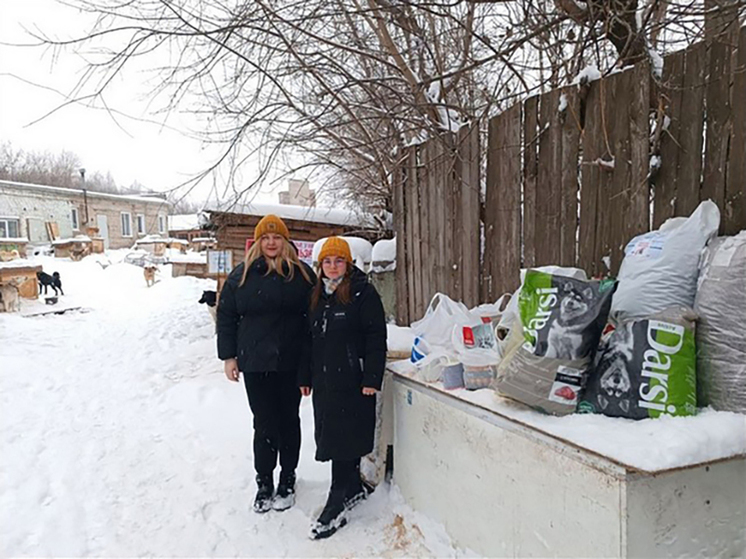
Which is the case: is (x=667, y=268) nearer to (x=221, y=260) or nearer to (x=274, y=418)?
(x=274, y=418)

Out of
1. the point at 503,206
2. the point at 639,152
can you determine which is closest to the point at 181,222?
the point at 503,206

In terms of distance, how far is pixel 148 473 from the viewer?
2.95 m

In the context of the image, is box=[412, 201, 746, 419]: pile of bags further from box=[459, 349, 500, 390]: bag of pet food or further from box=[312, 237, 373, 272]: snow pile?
box=[312, 237, 373, 272]: snow pile

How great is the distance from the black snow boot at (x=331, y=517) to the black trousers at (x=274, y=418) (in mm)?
361

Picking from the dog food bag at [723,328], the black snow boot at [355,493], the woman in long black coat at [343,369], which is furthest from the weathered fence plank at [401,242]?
the dog food bag at [723,328]

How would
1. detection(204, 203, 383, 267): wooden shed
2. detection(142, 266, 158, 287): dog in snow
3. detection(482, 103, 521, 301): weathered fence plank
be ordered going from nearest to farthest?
detection(482, 103, 521, 301): weathered fence plank → detection(204, 203, 383, 267): wooden shed → detection(142, 266, 158, 287): dog in snow

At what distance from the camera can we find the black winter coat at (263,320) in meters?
2.45

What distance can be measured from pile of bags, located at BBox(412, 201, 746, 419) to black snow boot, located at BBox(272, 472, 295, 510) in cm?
147

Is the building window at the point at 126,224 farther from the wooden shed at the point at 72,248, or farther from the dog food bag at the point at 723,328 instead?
the dog food bag at the point at 723,328

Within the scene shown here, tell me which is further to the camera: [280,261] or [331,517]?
[280,261]

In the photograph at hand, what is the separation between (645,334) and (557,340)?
26 centimetres

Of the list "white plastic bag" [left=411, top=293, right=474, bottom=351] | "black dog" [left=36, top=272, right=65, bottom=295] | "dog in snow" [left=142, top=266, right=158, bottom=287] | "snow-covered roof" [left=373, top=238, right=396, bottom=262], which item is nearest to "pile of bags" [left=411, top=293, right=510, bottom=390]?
"white plastic bag" [left=411, top=293, right=474, bottom=351]

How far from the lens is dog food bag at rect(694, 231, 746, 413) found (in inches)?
53.6

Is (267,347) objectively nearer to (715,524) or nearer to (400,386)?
(400,386)
